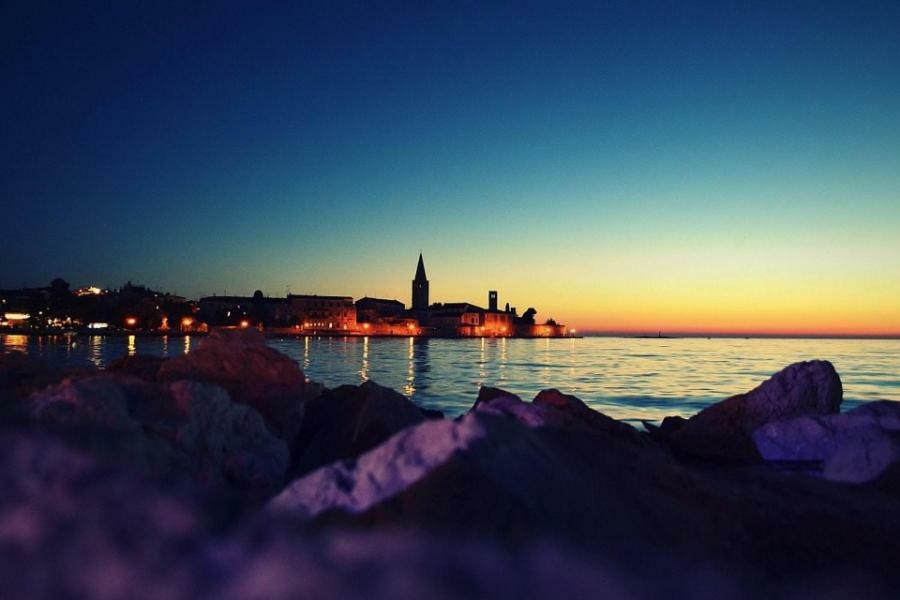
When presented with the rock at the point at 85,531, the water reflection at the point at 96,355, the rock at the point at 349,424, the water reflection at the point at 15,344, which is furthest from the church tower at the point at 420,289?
the rock at the point at 85,531

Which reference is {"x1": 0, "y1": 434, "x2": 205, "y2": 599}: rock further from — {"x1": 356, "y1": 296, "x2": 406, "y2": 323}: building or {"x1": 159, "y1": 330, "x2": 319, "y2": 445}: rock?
{"x1": 356, "y1": 296, "x2": 406, "y2": 323}: building

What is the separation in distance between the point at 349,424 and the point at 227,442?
132cm

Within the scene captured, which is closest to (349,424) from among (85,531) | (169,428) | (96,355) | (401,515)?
(169,428)

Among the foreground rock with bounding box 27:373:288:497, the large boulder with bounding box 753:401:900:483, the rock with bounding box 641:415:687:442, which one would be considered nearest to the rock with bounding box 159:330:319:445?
the foreground rock with bounding box 27:373:288:497

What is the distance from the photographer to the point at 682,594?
7.48ft

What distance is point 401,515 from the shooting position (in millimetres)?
2703

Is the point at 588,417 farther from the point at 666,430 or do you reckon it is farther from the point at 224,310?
the point at 224,310

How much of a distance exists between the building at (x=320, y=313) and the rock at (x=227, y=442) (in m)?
131

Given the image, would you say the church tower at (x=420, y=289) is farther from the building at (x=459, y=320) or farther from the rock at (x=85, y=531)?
the rock at (x=85, y=531)

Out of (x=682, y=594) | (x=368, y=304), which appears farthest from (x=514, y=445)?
(x=368, y=304)

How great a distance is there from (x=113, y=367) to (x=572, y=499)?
21.1 ft

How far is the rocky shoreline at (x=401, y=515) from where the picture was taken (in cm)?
218

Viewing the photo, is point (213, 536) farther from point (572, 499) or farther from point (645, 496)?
point (645, 496)

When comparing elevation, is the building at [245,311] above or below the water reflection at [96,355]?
above
